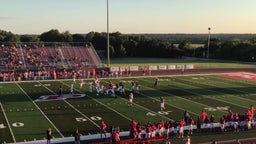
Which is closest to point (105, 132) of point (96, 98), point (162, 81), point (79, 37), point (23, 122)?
point (23, 122)

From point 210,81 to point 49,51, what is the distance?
1978 cm

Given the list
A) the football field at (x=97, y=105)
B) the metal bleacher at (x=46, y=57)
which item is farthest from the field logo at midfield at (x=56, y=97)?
the metal bleacher at (x=46, y=57)

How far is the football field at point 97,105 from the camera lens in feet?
66.0

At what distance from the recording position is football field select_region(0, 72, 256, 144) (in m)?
20.1

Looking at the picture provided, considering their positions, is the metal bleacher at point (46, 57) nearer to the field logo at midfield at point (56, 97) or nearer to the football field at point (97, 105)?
the football field at point (97, 105)

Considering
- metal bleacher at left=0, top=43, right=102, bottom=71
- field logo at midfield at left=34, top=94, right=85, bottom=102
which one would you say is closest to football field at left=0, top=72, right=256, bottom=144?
field logo at midfield at left=34, top=94, right=85, bottom=102

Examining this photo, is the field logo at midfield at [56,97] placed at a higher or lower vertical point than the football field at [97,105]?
higher

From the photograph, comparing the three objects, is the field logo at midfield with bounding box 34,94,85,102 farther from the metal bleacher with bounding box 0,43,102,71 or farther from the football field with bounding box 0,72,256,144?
the metal bleacher with bounding box 0,43,102,71

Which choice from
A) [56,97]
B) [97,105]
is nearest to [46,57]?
[56,97]

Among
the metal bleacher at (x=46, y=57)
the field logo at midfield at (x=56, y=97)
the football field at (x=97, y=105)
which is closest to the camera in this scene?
the football field at (x=97, y=105)

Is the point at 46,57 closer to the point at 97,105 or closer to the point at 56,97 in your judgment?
the point at 56,97

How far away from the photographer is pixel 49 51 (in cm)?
4662

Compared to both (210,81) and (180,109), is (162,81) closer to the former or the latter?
(210,81)

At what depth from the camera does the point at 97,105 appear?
2538cm
